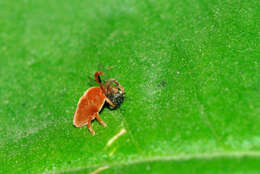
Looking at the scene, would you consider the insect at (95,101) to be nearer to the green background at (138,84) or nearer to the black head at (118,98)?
the black head at (118,98)

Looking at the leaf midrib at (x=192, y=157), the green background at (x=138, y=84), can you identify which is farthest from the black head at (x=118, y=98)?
the leaf midrib at (x=192, y=157)

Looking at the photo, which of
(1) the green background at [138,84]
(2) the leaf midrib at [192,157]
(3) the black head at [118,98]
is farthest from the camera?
(3) the black head at [118,98]

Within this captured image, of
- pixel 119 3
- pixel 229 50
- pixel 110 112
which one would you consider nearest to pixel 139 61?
pixel 110 112

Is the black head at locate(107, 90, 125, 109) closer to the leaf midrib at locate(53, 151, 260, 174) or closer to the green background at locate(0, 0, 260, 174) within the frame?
A: the green background at locate(0, 0, 260, 174)

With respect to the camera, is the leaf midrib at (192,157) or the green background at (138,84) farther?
the green background at (138,84)

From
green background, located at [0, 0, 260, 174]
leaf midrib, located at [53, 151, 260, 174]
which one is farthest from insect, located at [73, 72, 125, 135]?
leaf midrib, located at [53, 151, 260, 174]

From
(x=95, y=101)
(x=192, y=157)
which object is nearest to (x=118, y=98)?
(x=95, y=101)
